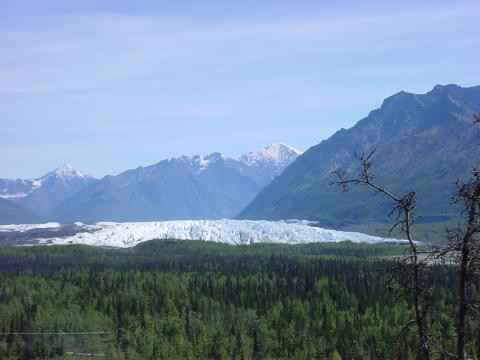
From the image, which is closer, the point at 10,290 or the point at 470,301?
the point at 470,301

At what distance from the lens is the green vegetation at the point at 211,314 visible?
111 m

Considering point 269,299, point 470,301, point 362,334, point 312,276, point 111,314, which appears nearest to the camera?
point 470,301

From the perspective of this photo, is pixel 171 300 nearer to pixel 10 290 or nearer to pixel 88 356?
pixel 88 356

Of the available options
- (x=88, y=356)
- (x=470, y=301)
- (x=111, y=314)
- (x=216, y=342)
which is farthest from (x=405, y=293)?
(x=111, y=314)

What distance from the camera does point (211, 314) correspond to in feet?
458

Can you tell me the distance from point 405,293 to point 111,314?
127 m

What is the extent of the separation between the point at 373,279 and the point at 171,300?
163ft

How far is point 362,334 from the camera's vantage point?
11300 cm

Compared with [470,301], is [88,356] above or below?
below

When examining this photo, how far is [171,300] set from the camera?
5743 inches

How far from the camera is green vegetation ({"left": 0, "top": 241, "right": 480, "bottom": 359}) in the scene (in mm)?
111312

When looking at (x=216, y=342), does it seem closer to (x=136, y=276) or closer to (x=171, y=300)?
(x=171, y=300)

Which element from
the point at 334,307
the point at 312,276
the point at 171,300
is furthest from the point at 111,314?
the point at 312,276

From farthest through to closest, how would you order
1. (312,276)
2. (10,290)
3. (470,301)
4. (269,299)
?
(312,276)
(10,290)
(269,299)
(470,301)
